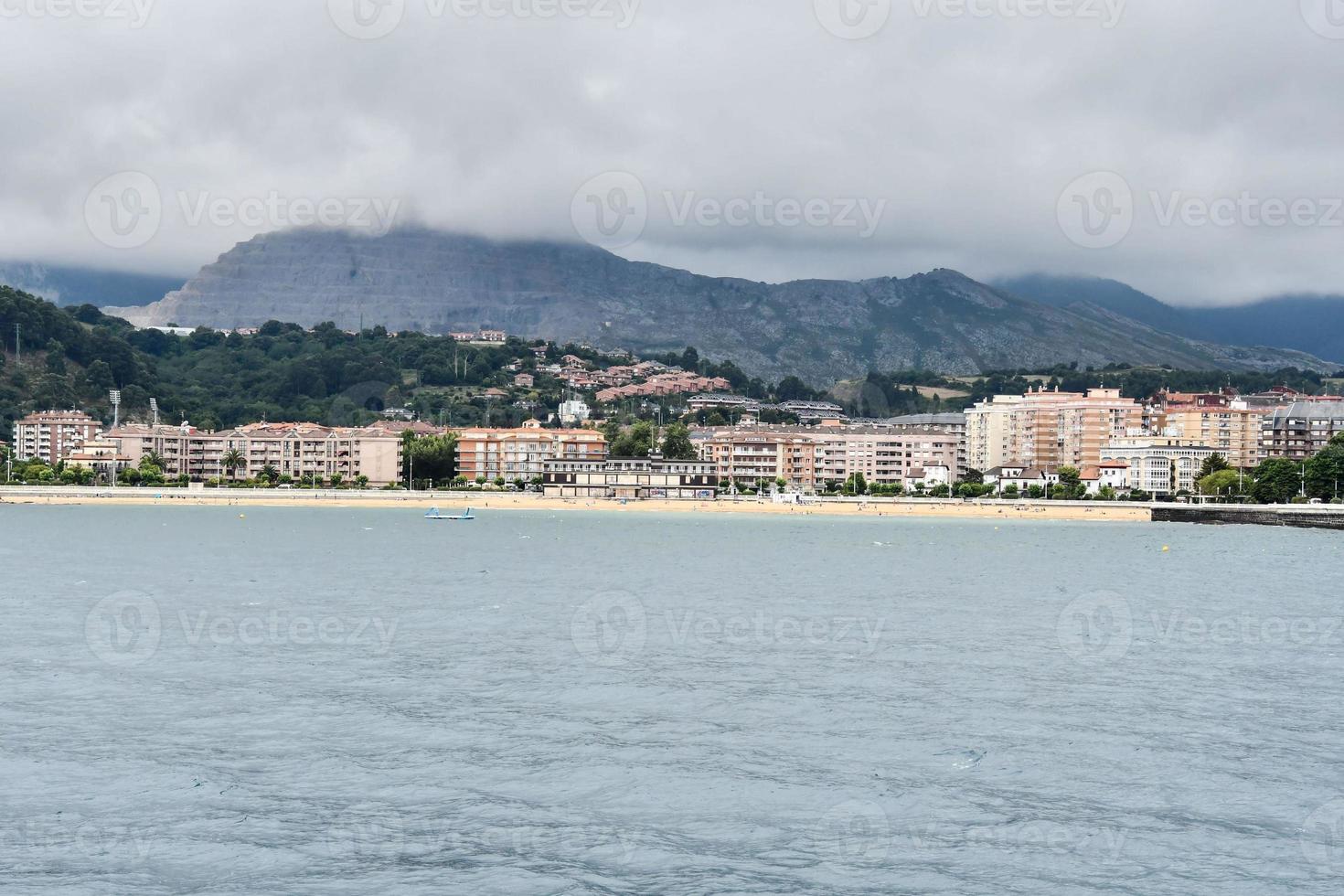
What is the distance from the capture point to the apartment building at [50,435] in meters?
171

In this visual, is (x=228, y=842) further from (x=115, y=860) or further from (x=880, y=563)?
(x=880, y=563)

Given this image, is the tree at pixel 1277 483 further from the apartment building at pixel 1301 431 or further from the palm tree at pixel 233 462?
the palm tree at pixel 233 462

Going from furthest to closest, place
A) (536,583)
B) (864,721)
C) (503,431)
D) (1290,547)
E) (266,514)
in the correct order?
(503,431) → (266,514) → (1290,547) → (536,583) → (864,721)

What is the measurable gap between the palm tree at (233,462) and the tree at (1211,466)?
107280 millimetres

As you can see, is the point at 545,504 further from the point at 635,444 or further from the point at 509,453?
the point at 635,444

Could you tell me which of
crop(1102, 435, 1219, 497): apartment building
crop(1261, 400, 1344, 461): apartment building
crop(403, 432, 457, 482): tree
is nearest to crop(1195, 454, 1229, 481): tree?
crop(1102, 435, 1219, 497): apartment building

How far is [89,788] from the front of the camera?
18.4m

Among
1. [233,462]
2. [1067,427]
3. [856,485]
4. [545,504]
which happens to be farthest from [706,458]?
[233,462]

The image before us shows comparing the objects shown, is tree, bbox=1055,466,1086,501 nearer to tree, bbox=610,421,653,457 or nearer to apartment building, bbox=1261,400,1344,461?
apartment building, bbox=1261,400,1344,461

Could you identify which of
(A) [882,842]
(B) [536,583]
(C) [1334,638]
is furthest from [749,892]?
(B) [536,583]

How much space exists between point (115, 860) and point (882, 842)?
8528 mm

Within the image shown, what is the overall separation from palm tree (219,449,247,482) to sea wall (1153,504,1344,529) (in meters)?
99.0

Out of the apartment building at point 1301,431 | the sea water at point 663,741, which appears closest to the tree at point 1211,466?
the apartment building at point 1301,431

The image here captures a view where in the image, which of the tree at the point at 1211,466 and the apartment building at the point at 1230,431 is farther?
the apartment building at the point at 1230,431
